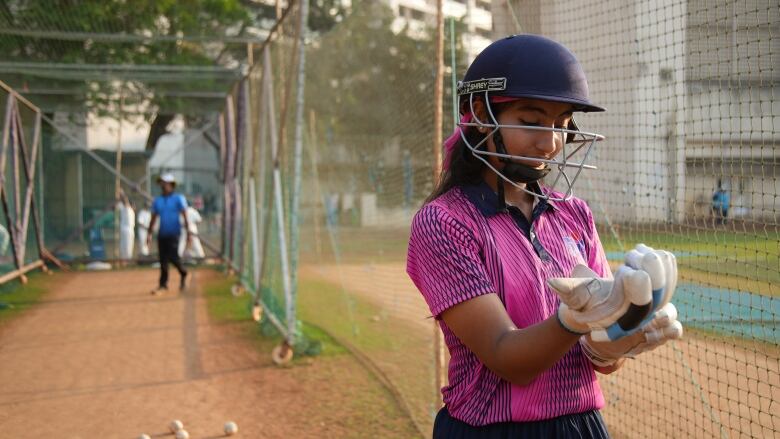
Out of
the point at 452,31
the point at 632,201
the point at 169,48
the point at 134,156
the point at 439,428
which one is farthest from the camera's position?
the point at 134,156

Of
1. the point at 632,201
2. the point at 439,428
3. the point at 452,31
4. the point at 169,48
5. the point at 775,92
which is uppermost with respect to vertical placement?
the point at 169,48

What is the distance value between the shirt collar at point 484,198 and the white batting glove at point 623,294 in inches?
17.0

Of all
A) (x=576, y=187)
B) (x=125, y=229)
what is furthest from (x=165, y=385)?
(x=125, y=229)

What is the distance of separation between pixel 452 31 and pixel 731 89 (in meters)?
2.07

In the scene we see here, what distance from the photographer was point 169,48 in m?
18.4

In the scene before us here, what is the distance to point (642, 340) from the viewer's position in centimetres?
179

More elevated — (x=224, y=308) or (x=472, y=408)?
(x=472, y=408)

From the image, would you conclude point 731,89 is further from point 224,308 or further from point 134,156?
point 134,156

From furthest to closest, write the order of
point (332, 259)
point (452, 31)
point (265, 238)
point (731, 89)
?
point (332, 259)
point (265, 238)
point (452, 31)
point (731, 89)

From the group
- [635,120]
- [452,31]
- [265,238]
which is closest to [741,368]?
[635,120]

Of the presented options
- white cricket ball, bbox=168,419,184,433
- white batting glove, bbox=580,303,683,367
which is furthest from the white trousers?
white batting glove, bbox=580,303,683,367

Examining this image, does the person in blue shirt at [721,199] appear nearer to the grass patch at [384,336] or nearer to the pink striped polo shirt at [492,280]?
the grass patch at [384,336]

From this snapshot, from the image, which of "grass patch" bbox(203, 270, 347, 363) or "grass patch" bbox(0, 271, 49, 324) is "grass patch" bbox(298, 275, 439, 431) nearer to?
"grass patch" bbox(203, 270, 347, 363)

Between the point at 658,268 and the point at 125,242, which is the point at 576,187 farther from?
the point at 125,242
